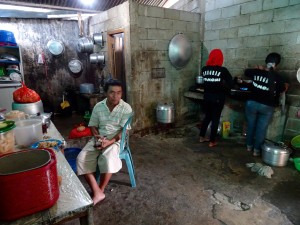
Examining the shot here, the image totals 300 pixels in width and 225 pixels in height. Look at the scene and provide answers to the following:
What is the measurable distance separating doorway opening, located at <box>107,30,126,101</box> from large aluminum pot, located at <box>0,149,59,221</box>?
4353mm

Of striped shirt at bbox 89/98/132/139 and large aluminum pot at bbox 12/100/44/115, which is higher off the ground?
large aluminum pot at bbox 12/100/44/115

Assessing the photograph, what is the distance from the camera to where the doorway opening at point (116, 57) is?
5.38 meters

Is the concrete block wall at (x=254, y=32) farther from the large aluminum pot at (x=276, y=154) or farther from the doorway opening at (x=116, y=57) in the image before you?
the doorway opening at (x=116, y=57)

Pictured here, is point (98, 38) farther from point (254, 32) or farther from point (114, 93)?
point (254, 32)

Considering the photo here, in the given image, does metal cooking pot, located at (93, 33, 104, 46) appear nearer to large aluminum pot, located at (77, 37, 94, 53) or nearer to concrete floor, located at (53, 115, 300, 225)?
large aluminum pot, located at (77, 37, 94, 53)

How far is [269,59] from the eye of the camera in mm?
3660

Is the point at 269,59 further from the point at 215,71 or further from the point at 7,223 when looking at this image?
the point at 7,223

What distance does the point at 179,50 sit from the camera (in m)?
5.26

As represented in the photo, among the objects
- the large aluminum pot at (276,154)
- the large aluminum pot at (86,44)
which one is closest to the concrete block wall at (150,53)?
the large aluminum pot at (86,44)

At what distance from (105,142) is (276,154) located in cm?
284

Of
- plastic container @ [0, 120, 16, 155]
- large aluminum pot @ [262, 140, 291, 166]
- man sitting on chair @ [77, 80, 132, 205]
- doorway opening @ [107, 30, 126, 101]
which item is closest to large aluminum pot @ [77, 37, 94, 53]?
doorway opening @ [107, 30, 126, 101]

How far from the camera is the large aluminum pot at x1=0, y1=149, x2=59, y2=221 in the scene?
0.92 m

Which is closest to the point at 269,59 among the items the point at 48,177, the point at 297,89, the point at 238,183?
the point at 297,89

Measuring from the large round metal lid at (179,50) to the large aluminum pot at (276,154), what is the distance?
2853mm
